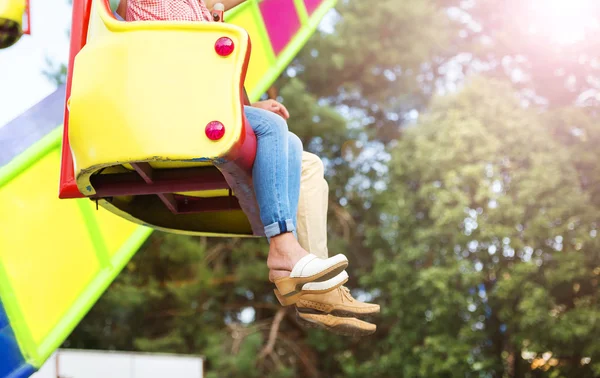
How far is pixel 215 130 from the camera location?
59.6 inches

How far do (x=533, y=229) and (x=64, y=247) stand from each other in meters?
5.54

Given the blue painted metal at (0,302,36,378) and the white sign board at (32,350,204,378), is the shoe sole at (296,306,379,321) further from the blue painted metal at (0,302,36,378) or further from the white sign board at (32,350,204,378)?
the white sign board at (32,350,204,378)

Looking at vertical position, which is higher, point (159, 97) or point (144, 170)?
point (159, 97)

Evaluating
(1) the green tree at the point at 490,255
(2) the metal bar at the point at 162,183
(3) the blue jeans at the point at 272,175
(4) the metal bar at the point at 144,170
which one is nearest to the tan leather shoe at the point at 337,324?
(3) the blue jeans at the point at 272,175

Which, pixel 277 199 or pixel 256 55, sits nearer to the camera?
pixel 277 199

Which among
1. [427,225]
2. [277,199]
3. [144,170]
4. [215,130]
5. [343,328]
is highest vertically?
[215,130]

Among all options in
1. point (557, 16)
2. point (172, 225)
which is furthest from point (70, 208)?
point (557, 16)

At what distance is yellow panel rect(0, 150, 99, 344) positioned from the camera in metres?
2.46

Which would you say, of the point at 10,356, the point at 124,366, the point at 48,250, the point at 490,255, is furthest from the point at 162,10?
the point at 490,255

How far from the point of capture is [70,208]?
8.55ft

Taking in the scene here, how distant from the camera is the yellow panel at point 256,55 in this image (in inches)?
139

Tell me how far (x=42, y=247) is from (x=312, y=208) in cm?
111

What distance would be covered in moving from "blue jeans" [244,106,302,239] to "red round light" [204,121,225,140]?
181 millimetres

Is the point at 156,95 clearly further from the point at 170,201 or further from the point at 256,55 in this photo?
A: the point at 256,55
